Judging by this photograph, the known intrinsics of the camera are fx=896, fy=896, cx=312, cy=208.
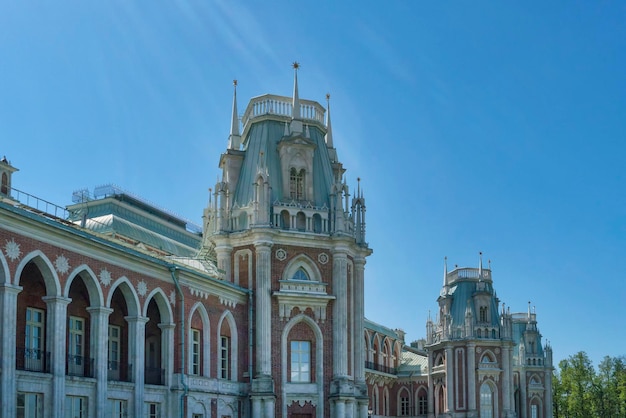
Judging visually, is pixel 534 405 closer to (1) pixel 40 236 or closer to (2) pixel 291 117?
(2) pixel 291 117

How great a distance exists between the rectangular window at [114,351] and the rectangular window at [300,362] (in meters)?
11.9

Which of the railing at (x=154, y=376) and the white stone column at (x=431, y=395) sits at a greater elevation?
the railing at (x=154, y=376)

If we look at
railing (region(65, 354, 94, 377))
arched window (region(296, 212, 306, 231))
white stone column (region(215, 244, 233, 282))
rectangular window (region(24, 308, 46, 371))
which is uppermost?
arched window (region(296, 212, 306, 231))

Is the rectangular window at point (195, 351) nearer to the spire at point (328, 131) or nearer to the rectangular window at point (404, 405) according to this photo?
the spire at point (328, 131)

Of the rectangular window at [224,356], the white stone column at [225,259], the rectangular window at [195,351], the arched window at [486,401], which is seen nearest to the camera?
the rectangular window at [195,351]

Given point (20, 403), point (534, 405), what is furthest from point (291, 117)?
point (534, 405)

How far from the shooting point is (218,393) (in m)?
44.5

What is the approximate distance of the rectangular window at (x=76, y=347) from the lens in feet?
116

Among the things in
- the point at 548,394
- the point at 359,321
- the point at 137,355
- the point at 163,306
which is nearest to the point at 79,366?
the point at 137,355

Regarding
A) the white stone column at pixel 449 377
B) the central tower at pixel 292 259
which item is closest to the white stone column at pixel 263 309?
the central tower at pixel 292 259

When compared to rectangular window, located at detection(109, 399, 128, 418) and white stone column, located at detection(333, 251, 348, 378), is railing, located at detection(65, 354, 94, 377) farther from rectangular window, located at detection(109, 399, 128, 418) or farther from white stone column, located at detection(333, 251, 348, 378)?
white stone column, located at detection(333, 251, 348, 378)

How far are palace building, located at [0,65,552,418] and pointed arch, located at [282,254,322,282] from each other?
62 mm

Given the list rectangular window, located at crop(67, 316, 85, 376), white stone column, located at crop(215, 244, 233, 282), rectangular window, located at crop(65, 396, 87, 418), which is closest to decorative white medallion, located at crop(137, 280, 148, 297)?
rectangular window, located at crop(67, 316, 85, 376)

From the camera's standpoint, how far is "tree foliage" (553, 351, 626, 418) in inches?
4434
